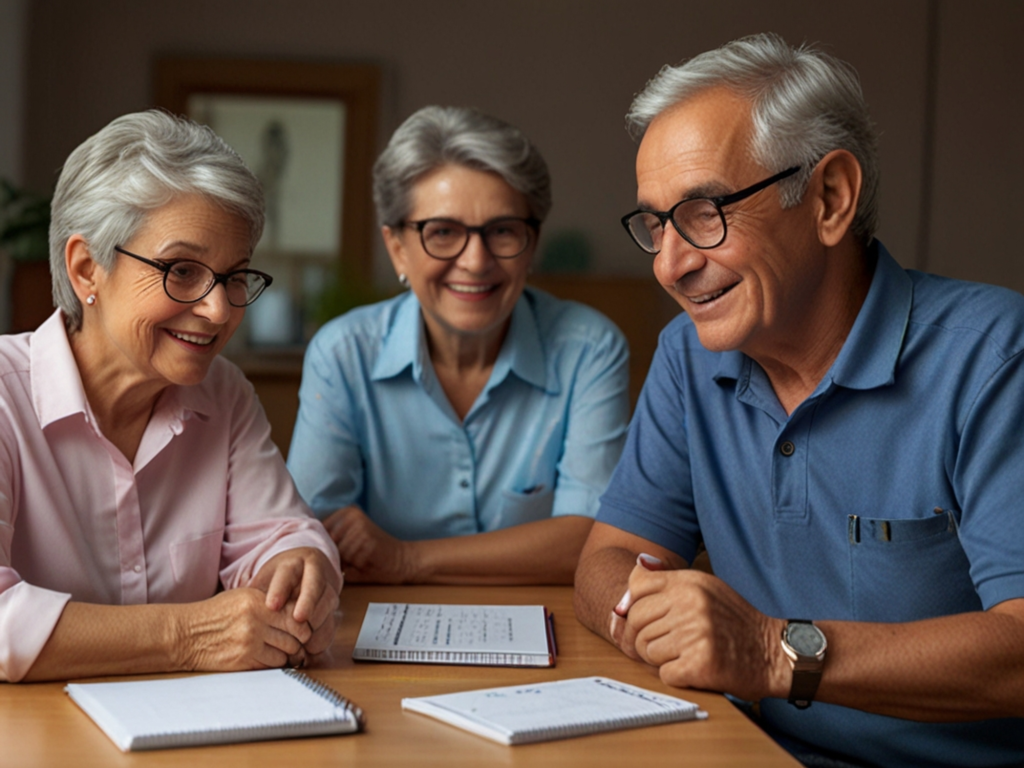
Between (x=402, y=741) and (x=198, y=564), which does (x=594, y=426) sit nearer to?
(x=198, y=564)

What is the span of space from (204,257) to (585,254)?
5165 millimetres

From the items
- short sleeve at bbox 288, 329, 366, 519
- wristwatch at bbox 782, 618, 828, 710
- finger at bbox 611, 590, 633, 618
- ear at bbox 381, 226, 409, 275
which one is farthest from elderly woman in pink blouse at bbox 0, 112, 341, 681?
ear at bbox 381, 226, 409, 275

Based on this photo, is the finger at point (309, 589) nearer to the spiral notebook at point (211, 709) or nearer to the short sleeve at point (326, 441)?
the spiral notebook at point (211, 709)

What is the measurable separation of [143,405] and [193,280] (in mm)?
229

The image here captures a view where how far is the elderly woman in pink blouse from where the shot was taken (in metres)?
1.50

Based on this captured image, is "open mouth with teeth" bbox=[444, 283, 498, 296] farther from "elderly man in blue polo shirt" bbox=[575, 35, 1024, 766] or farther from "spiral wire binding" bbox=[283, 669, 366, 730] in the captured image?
"spiral wire binding" bbox=[283, 669, 366, 730]

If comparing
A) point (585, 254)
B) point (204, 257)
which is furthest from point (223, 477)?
point (585, 254)

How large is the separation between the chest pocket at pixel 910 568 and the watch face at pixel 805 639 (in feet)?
0.90

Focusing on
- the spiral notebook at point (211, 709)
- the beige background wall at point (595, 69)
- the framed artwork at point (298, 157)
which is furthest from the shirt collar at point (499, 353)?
the beige background wall at point (595, 69)

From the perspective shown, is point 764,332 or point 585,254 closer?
point 764,332

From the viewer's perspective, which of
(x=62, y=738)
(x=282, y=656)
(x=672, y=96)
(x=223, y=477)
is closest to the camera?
(x=62, y=738)

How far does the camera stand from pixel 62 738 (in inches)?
44.3

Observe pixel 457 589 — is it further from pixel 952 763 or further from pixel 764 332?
pixel 952 763

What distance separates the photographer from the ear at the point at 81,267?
157 cm
